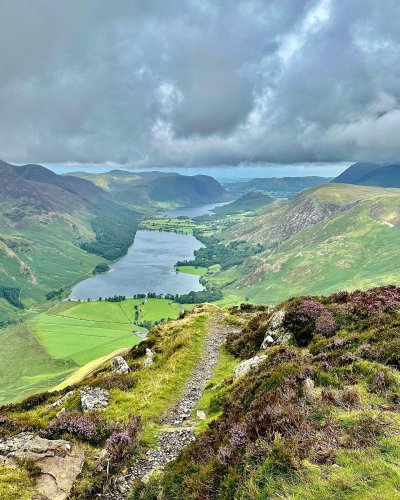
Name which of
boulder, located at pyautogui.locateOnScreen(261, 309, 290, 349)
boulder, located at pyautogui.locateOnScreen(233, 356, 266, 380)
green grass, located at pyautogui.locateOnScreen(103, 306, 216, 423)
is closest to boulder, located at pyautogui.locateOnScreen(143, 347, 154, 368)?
green grass, located at pyautogui.locateOnScreen(103, 306, 216, 423)

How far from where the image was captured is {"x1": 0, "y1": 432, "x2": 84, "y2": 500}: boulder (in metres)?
15.7

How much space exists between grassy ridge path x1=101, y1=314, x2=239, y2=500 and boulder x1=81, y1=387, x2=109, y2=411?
16.9ft

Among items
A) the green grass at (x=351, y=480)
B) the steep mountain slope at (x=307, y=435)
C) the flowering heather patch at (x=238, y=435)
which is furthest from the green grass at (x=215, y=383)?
the green grass at (x=351, y=480)

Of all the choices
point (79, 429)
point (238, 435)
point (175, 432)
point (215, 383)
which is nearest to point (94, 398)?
point (79, 429)

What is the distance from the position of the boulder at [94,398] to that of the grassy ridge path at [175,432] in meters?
5.14

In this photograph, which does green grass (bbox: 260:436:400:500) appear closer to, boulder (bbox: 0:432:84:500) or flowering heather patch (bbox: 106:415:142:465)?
boulder (bbox: 0:432:84:500)

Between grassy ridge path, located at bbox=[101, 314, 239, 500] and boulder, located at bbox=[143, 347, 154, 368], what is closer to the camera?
grassy ridge path, located at bbox=[101, 314, 239, 500]

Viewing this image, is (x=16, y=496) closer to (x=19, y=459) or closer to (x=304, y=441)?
(x=19, y=459)

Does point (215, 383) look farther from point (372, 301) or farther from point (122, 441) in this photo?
point (372, 301)

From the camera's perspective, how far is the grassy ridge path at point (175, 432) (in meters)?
17.6

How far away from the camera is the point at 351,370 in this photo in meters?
18.2

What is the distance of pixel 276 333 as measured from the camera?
34.5 m

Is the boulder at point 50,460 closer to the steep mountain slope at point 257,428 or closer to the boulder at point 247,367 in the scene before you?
the steep mountain slope at point 257,428

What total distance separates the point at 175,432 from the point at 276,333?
15.1 meters
